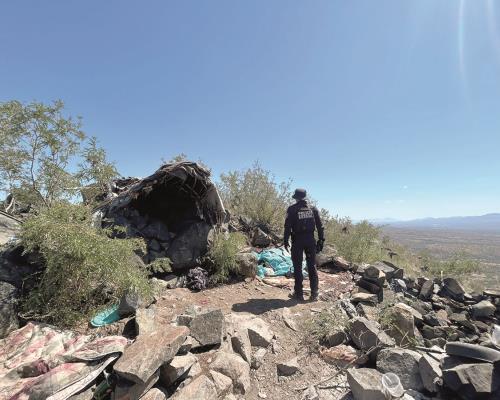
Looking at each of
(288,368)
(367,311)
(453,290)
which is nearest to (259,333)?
(288,368)

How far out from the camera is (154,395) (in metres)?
2.27

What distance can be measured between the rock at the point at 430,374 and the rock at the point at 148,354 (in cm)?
253

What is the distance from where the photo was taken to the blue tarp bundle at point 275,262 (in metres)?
6.29

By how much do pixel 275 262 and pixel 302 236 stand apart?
1.76 meters

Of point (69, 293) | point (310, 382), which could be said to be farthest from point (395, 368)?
point (69, 293)

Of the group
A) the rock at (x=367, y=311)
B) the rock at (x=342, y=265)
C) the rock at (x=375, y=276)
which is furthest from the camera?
the rock at (x=342, y=265)

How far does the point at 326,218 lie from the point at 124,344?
908 cm

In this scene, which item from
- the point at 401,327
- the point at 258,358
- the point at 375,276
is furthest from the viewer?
the point at 375,276

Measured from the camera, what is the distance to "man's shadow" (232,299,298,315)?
14.7 feet

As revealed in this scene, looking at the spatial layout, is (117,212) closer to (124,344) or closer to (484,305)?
(124,344)

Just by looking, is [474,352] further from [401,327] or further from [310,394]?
[310,394]

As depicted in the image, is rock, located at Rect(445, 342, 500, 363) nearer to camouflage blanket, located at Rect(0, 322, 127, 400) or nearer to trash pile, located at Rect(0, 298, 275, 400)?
trash pile, located at Rect(0, 298, 275, 400)

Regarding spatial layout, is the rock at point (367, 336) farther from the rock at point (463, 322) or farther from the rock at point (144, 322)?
the rock at point (463, 322)

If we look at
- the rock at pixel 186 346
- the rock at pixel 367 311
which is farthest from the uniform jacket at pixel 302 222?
the rock at pixel 186 346
